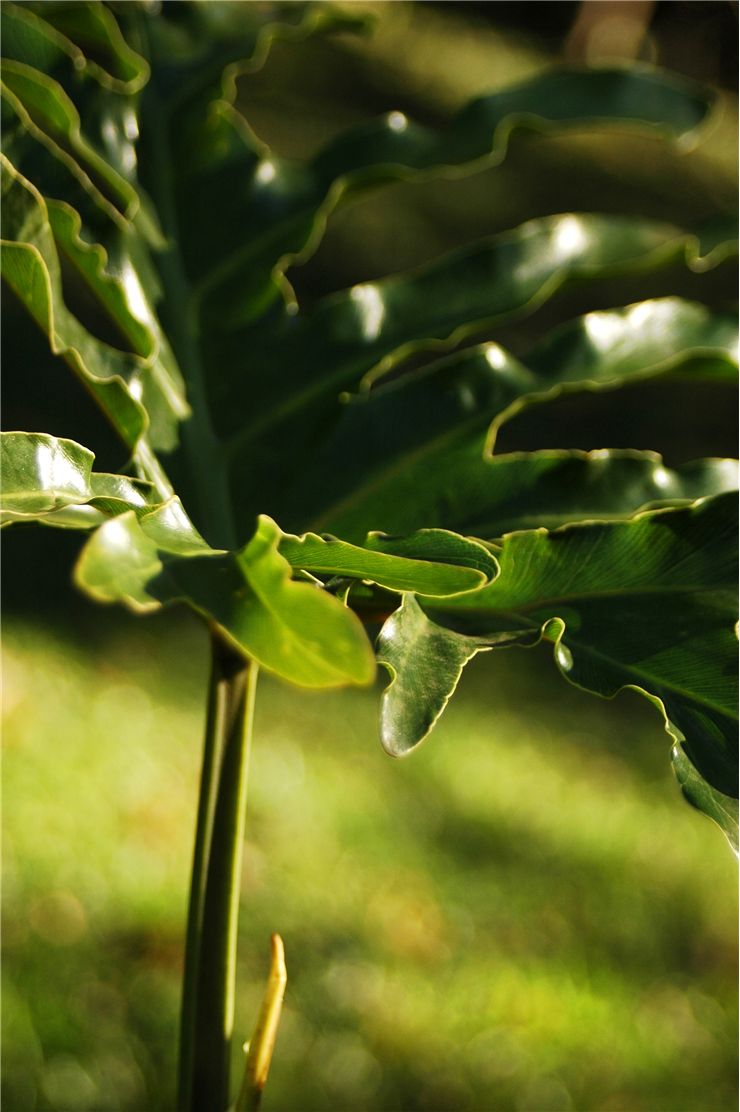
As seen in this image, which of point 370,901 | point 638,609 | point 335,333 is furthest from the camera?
point 370,901

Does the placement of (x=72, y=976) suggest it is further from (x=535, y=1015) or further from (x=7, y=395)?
(x=7, y=395)

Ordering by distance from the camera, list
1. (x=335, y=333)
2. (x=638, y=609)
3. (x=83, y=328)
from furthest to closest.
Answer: (x=335, y=333) < (x=83, y=328) < (x=638, y=609)

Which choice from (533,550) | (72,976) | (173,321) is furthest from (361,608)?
(72,976)

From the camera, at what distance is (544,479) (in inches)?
30.9

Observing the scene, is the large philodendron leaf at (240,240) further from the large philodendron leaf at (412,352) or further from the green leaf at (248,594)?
the green leaf at (248,594)

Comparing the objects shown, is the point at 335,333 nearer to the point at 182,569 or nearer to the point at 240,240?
the point at 240,240

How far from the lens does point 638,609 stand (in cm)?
63

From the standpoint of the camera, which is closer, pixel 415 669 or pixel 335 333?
pixel 415 669

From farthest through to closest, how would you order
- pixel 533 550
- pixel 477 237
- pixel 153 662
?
pixel 477 237
pixel 153 662
pixel 533 550

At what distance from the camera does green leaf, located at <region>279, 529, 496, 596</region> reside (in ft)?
1.71

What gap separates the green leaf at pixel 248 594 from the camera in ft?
1.41

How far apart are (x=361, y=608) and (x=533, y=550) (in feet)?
0.35

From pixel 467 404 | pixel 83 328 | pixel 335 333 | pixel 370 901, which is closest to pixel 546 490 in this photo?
pixel 467 404

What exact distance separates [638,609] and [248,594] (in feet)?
0.80
